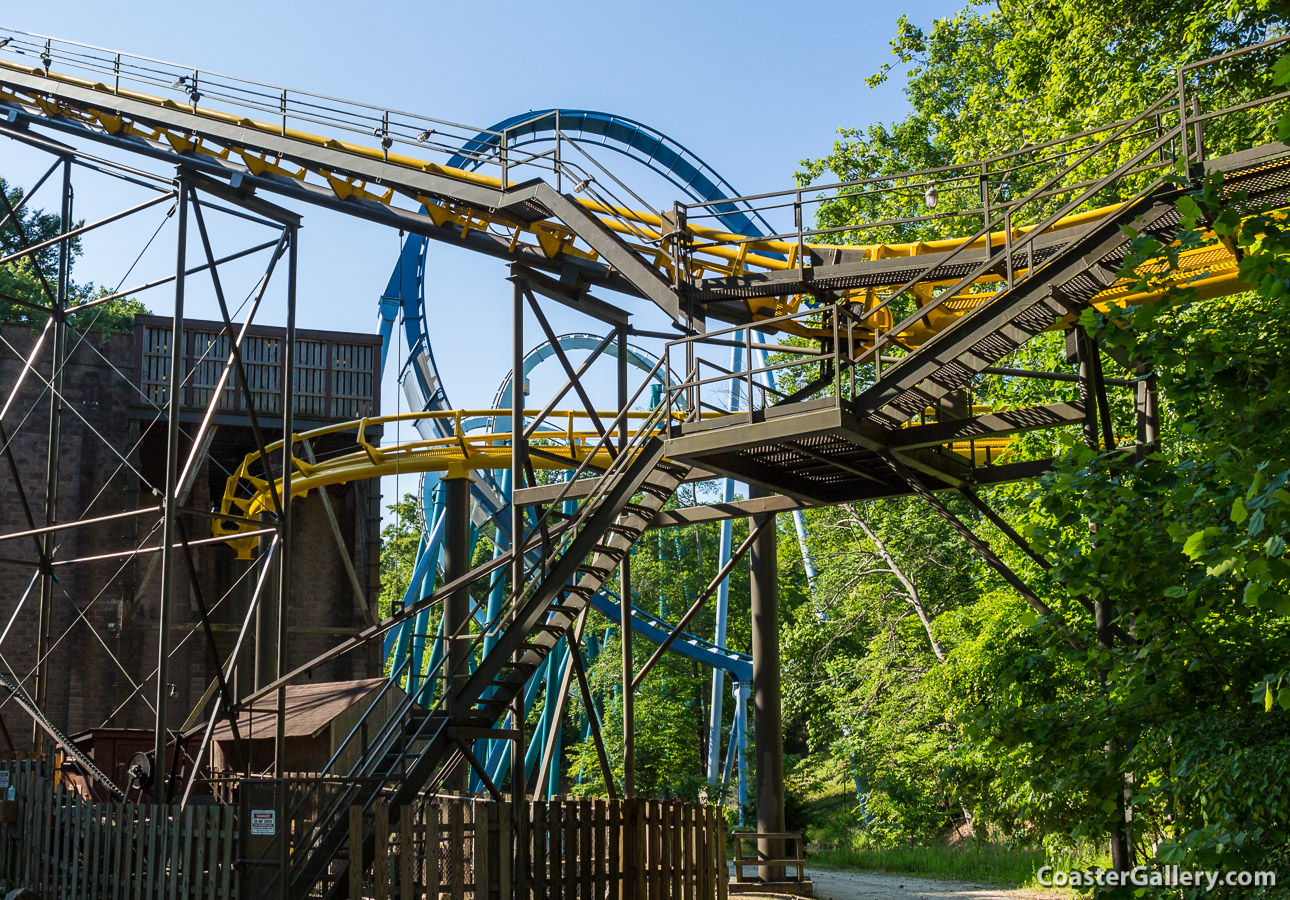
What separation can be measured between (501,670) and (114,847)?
3.86 meters

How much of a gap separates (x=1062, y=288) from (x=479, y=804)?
648 cm

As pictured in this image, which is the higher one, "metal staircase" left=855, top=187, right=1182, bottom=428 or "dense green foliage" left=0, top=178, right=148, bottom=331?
"dense green foliage" left=0, top=178, right=148, bottom=331

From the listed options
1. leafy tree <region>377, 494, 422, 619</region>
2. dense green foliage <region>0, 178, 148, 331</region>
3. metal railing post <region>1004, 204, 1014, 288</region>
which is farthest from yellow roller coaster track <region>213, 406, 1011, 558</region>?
leafy tree <region>377, 494, 422, 619</region>

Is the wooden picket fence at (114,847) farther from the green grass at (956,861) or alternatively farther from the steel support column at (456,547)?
the green grass at (956,861)

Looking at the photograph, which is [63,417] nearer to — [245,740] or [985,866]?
[245,740]

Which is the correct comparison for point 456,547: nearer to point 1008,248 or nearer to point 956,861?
point 956,861

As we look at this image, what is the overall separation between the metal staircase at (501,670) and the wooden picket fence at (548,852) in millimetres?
408

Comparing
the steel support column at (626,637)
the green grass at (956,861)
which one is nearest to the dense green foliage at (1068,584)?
the green grass at (956,861)

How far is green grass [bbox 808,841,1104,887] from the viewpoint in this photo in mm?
19438

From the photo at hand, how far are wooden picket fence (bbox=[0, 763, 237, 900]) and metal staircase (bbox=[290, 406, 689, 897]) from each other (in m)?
0.73

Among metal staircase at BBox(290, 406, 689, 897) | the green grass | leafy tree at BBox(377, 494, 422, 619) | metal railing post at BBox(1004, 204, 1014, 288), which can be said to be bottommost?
the green grass
